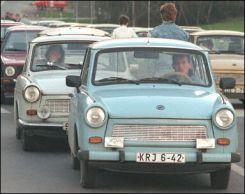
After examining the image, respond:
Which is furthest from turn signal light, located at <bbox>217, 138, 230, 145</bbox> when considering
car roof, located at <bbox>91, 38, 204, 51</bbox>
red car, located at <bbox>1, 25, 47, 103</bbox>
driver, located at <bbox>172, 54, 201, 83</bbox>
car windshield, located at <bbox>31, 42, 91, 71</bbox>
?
red car, located at <bbox>1, 25, 47, 103</bbox>

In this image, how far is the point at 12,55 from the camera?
60.9ft

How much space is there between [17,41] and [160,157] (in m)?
11.3

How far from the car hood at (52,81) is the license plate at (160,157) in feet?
10.8

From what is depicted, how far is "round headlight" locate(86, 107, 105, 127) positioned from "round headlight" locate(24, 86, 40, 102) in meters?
3.14

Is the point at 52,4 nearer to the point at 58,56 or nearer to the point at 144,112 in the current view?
the point at 58,56

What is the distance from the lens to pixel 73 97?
32.7 ft

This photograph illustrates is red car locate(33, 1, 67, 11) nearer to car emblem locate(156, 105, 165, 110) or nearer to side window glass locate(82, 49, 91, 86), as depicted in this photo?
side window glass locate(82, 49, 91, 86)

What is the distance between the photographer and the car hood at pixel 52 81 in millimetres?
11625

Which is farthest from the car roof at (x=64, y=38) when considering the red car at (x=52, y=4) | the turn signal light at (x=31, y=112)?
the red car at (x=52, y=4)

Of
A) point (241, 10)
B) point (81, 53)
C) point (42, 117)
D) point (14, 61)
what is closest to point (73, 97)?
point (42, 117)

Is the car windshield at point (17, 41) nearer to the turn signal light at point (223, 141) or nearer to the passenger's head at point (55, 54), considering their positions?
the passenger's head at point (55, 54)

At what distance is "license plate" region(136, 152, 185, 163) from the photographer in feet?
27.7

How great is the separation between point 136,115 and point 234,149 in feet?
3.57

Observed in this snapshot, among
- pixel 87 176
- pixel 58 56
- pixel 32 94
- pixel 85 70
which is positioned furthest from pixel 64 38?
pixel 87 176
